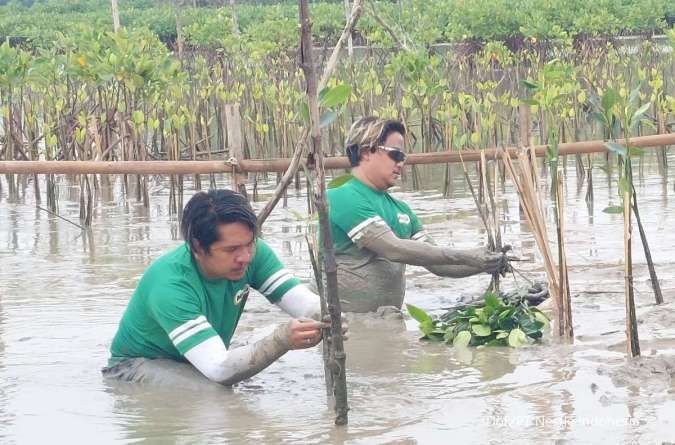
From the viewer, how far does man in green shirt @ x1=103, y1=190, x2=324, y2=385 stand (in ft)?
→ 12.8

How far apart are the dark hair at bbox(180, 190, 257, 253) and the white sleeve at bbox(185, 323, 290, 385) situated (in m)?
0.32

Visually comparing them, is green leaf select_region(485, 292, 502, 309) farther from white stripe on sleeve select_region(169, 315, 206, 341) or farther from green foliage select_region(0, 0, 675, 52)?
green foliage select_region(0, 0, 675, 52)

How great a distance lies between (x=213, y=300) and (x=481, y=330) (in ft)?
4.32

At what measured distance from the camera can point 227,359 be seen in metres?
4.00

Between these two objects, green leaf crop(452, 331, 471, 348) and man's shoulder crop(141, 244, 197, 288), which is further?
green leaf crop(452, 331, 471, 348)

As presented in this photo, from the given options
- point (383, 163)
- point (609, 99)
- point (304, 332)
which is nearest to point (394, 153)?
point (383, 163)

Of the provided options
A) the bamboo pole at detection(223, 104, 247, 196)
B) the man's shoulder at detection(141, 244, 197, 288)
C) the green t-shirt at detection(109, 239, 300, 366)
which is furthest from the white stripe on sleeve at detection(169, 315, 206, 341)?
the bamboo pole at detection(223, 104, 247, 196)

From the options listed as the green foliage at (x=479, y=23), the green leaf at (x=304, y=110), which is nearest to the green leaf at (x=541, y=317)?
the green leaf at (x=304, y=110)

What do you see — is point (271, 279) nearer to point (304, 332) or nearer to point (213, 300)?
point (213, 300)

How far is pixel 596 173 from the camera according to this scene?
10641 millimetres

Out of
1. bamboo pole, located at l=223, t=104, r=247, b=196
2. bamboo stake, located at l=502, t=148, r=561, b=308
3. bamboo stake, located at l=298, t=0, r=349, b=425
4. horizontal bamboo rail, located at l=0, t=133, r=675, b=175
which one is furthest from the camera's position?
horizontal bamboo rail, located at l=0, t=133, r=675, b=175

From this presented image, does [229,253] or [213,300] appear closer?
[229,253]

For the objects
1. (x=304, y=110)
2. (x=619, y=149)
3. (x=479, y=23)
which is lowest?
(x=619, y=149)

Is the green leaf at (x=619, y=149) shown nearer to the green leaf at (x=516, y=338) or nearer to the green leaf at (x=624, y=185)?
the green leaf at (x=624, y=185)
